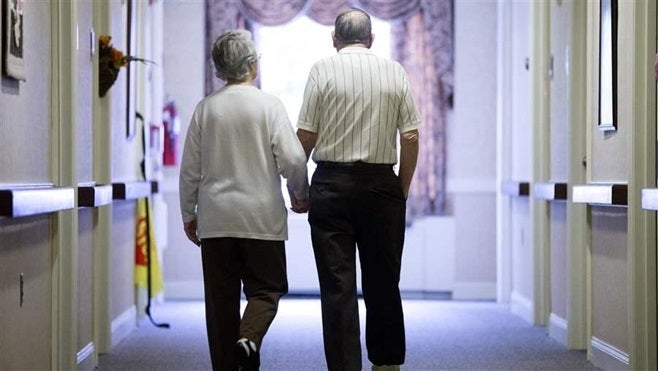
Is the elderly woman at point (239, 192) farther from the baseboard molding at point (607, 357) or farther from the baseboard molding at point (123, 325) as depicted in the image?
the baseboard molding at point (123, 325)

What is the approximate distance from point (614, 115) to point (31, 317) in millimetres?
2597

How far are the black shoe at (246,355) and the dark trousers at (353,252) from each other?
29cm

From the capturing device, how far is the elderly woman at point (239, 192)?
4.34 metres

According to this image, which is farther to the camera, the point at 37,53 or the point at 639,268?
the point at 639,268

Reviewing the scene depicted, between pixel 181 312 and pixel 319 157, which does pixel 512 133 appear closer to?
pixel 181 312

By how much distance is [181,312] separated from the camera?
8234mm

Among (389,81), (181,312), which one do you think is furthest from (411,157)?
(181,312)

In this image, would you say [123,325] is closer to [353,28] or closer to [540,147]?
[540,147]

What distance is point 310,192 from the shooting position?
14.7 ft

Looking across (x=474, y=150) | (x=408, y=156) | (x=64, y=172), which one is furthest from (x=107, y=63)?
(x=474, y=150)

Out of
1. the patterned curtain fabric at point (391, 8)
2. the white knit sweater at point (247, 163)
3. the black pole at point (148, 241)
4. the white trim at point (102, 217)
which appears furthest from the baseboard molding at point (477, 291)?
the white knit sweater at point (247, 163)

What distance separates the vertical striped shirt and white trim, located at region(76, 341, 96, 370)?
1.55m

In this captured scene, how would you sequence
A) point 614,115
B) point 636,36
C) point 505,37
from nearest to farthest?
point 636,36 → point 614,115 → point 505,37

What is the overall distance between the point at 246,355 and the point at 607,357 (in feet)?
6.25
